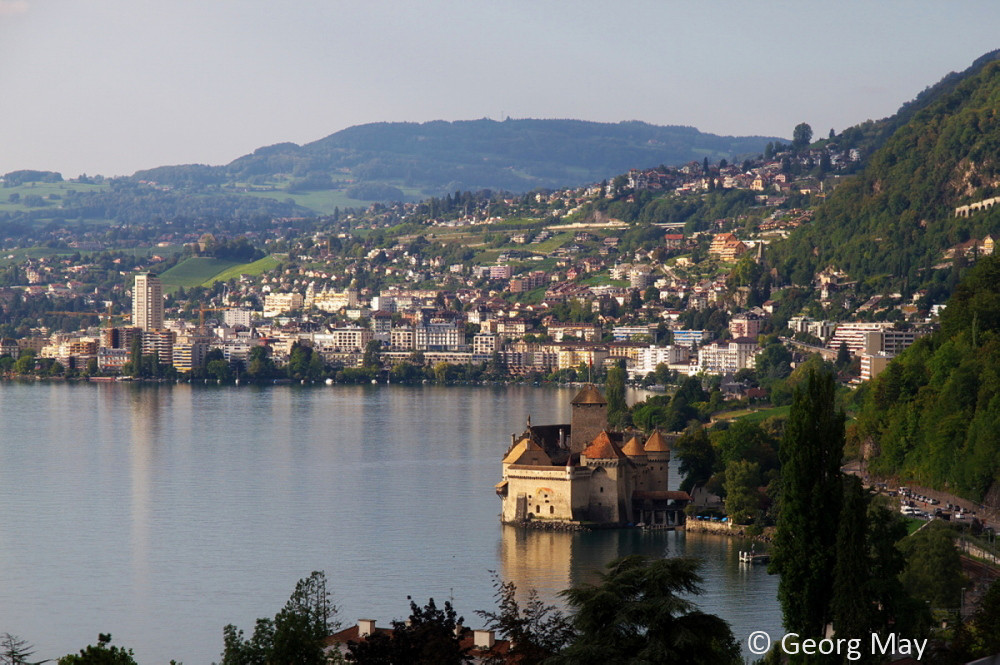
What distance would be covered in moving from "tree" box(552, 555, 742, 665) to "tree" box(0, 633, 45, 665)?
4.81 metres

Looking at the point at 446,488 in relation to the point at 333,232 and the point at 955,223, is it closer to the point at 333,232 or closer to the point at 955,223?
the point at 955,223

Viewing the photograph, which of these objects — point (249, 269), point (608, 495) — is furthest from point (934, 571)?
point (249, 269)

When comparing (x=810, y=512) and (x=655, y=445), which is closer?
(x=810, y=512)

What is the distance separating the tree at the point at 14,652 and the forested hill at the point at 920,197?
44.9 meters

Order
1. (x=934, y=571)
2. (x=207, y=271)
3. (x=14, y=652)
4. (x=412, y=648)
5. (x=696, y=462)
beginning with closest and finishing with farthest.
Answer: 1. (x=412, y=648)
2. (x=14, y=652)
3. (x=934, y=571)
4. (x=696, y=462)
5. (x=207, y=271)

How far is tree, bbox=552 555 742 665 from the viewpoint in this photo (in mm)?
11398

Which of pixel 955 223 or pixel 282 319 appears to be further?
pixel 282 319

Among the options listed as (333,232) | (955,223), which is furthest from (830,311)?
(333,232)

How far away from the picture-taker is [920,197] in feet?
208

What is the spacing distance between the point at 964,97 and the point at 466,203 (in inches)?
2589

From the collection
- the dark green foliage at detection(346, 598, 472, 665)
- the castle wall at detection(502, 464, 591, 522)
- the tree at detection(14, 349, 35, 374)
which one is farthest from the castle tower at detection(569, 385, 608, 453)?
the tree at detection(14, 349, 35, 374)

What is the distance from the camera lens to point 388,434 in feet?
148

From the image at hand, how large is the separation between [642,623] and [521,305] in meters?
80.6

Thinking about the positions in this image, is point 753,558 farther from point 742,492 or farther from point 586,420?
point 586,420
